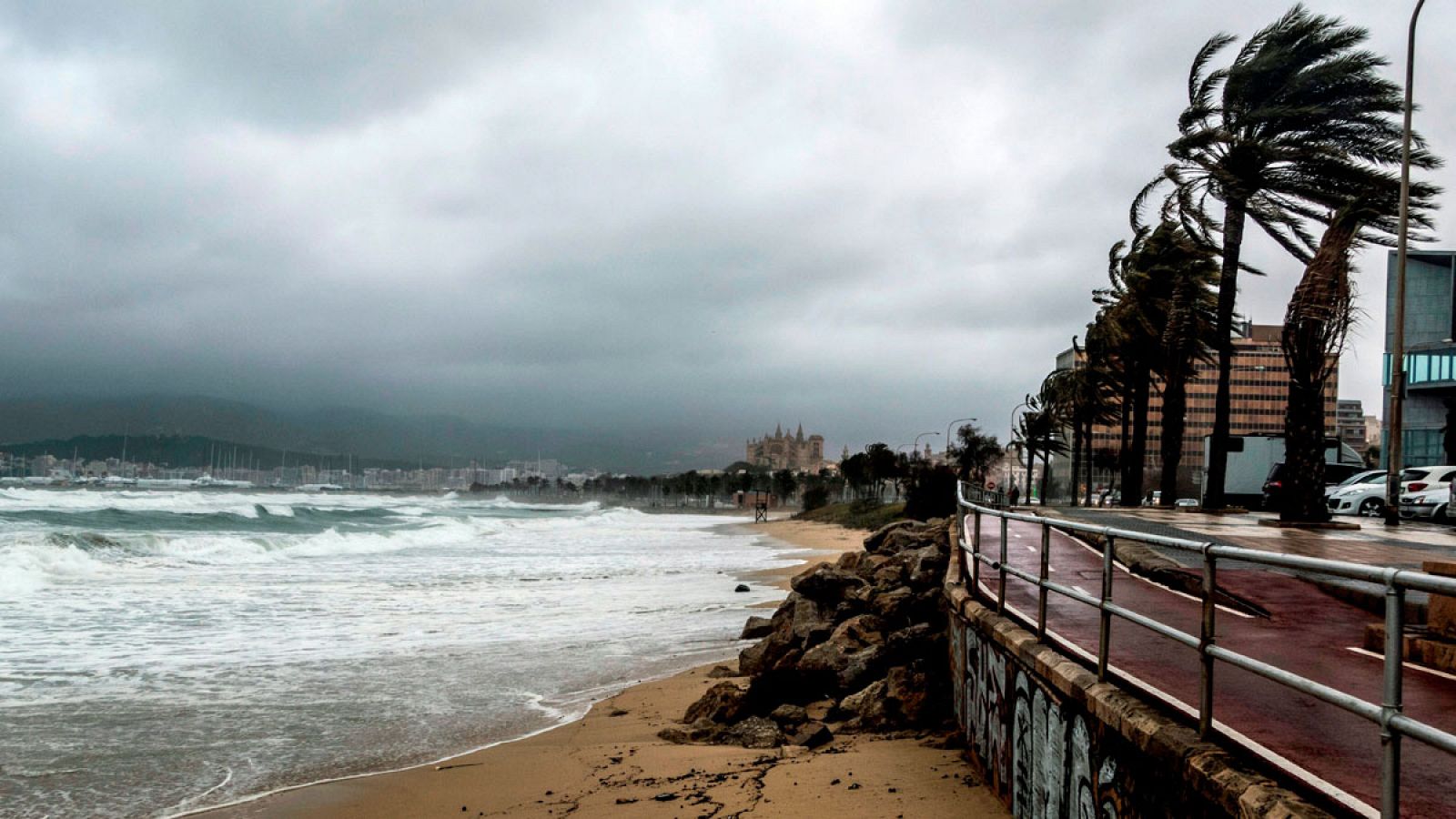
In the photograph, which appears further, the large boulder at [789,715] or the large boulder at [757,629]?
the large boulder at [757,629]

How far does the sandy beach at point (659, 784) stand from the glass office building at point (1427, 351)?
196 feet

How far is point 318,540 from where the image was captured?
46.3 m

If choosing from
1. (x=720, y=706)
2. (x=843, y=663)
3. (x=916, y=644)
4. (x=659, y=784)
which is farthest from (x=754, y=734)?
(x=916, y=644)

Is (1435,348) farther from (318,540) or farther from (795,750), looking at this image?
(795,750)

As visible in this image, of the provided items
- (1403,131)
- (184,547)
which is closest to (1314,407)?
(1403,131)

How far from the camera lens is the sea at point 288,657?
984cm

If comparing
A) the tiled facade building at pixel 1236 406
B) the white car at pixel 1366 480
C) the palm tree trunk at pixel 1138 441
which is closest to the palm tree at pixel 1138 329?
the palm tree trunk at pixel 1138 441

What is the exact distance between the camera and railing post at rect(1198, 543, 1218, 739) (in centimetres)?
400

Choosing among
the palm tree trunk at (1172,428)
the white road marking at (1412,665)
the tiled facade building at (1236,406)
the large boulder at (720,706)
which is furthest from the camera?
the tiled facade building at (1236,406)

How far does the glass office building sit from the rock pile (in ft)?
182

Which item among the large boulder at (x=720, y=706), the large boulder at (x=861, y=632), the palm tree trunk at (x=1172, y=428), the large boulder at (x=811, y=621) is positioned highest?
the palm tree trunk at (x=1172, y=428)

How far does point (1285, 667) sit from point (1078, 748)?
128cm

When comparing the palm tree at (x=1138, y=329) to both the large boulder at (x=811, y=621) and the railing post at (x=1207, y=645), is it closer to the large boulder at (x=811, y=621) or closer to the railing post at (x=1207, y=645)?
the large boulder at (x=811, y=621)

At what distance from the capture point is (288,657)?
50.8 ft
